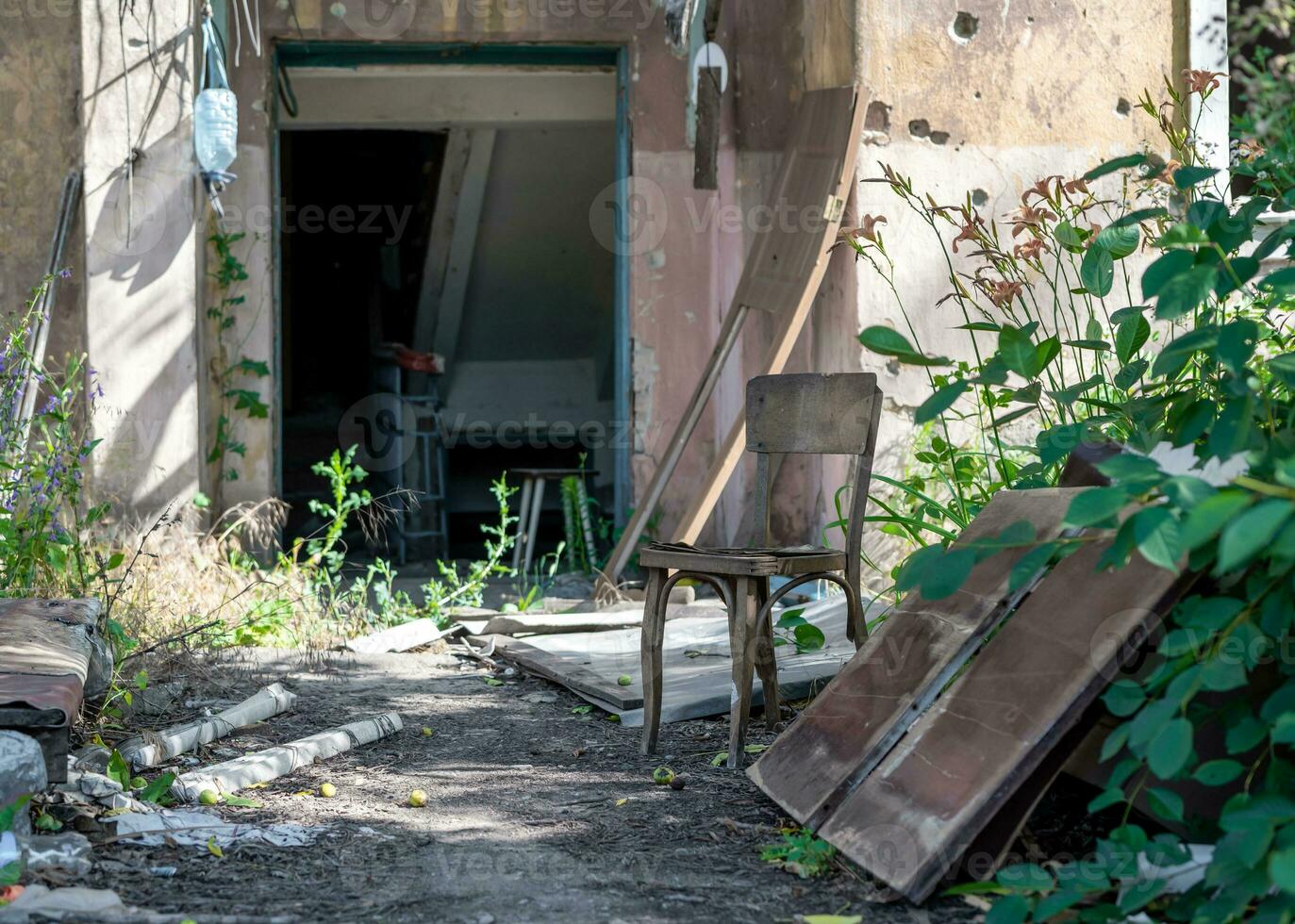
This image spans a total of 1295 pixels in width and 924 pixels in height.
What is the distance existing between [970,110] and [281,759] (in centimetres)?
403

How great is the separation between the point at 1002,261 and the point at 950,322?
1.88 meters

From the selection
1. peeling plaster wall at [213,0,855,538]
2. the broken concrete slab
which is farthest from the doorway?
the broken concrete slab

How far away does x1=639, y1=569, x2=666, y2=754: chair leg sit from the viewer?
3.51 meters

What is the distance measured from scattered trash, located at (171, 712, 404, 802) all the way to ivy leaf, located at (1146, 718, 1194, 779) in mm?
2211

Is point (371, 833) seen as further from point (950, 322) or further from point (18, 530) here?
point (950, 322)

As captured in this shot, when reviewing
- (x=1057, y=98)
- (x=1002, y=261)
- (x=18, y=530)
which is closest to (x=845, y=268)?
(x=1057, y=98)

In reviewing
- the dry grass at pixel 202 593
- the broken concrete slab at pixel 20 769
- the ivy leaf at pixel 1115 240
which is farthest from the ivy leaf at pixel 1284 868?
the dry grass at pixel 202 593

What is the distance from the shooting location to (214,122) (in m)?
5.70

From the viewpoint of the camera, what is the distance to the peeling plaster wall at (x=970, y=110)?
5.50 meters

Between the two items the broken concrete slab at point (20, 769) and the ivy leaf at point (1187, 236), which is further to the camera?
the broken concrete slab at point (20, 769)

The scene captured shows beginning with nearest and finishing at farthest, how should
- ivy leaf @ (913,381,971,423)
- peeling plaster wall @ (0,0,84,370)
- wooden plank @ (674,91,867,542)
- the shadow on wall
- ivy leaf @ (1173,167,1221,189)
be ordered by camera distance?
ivy leaf @ (913,381,971,423)
ivy leaf @ (1173,167,1221,189)
wooden plank @ (674,91,867,542)
the shadow on wall
peeling plaster wall @ (0,0,84,370)

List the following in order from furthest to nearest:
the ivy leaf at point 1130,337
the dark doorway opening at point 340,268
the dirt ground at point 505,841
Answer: the dark doorway opening at point 340,268 < the ivy leaf at point 1130,337 < the dirt ground at point 505,841

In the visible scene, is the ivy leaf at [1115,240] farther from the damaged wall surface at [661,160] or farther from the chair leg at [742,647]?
the damaged wall surface at [661,160]

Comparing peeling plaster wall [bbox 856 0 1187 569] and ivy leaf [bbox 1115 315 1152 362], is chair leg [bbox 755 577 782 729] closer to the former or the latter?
ivy leaf [bbox 1115 315 1152 362]
